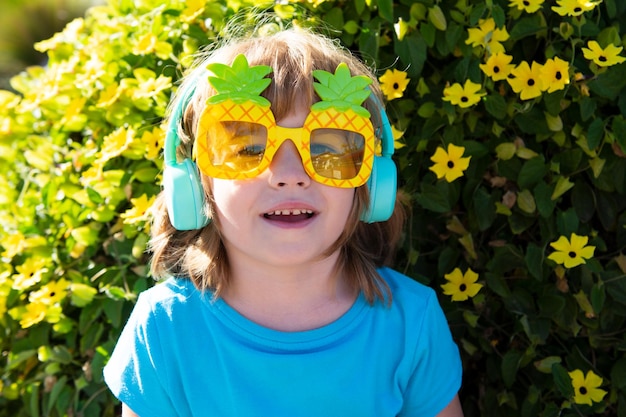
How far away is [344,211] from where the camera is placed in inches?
68.7

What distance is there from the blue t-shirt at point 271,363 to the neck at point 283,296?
0.03 metres

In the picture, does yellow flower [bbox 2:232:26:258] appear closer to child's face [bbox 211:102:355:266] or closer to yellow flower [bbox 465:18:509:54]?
child's face [bbox 211:102:355:266]

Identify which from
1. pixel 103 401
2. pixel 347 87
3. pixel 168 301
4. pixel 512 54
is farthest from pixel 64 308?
pixel 512 54

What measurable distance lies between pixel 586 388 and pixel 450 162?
0.61m

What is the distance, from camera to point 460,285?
2.07 m

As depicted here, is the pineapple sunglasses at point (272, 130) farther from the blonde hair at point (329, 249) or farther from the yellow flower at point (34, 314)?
the yellow flower at point (34, 314)

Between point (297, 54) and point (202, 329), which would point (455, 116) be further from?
point (202, 329)

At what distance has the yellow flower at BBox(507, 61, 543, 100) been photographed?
194cm

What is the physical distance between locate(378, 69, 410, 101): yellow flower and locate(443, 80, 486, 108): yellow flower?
11 cm

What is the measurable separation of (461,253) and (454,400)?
0.40 metres

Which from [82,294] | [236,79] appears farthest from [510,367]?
[82,294]

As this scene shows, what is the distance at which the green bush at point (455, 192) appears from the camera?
1.97 metres

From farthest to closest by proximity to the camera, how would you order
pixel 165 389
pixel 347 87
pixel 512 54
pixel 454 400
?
pixel 512 54, pixel 454 400, pixel 165 389, pixel 347 87

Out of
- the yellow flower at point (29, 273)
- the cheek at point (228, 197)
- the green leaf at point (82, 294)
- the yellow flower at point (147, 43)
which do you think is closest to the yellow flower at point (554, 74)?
the cheek at point (228, 197)
